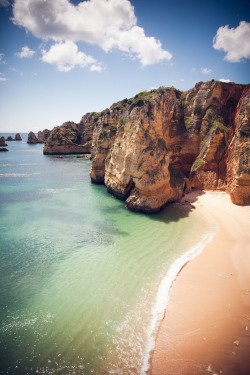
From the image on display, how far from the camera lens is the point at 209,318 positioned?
329 inches

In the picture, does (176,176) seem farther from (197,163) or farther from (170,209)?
(170,209)

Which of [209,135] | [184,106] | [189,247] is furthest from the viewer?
[184,106]

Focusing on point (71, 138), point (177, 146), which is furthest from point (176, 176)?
point (71, 138)

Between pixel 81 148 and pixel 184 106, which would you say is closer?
pixel 184 106

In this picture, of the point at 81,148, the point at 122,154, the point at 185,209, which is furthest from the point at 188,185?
the point at 81,148

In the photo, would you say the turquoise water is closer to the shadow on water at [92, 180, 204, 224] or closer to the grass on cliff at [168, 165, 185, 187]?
the shadow on water at [92, 180, 204, 224]

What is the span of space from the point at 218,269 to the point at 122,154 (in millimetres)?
16161

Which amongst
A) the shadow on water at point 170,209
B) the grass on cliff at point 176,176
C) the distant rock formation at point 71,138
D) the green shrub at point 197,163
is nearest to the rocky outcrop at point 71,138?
the distant rock formation at point 71,138

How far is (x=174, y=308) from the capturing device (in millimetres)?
8953

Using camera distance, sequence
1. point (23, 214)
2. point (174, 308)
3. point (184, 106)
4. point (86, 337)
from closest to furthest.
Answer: point (86, 337), point (174, 308), point (23, 214), point (184, 106)

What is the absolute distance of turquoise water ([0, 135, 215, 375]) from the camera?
7.20 m

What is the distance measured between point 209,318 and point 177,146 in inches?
873

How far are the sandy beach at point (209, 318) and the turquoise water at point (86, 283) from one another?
2.15ft

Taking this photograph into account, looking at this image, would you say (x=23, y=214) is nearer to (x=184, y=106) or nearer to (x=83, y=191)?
(x=83, y=191)
